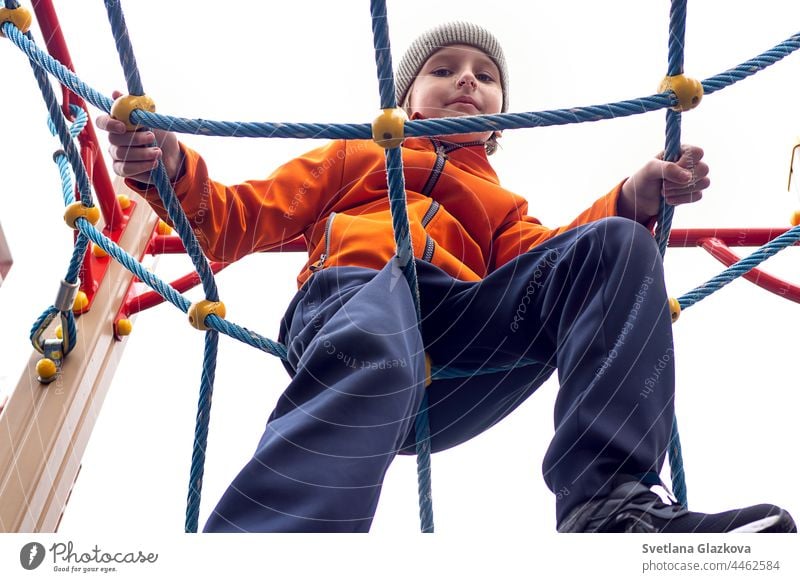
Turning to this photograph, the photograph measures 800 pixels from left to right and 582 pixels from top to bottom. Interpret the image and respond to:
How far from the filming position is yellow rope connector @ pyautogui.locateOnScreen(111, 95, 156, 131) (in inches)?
37.8

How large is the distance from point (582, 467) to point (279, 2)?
1.13 meters

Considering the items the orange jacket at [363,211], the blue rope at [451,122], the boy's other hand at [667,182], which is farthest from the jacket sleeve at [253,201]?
the boy's other hand at [667,182]

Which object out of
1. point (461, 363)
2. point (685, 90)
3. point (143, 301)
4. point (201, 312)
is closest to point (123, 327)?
point (143, 301)

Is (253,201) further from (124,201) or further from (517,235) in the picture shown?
(124,201)

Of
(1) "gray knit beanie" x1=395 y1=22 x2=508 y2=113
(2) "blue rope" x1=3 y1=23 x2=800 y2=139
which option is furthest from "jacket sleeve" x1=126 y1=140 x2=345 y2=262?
(1) "gray knit beanie" x1=395 y1=22 x2=508 y2=113

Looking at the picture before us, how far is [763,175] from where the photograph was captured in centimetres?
178

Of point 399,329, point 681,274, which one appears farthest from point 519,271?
point 681,274

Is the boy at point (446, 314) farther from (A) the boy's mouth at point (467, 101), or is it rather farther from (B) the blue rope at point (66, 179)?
(B) the blue rope at point (66, 179)

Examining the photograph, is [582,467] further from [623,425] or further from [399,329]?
[399,329]

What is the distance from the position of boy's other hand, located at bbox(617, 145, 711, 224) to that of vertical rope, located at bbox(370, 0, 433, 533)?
0.22 meters

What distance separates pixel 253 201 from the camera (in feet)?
3.79

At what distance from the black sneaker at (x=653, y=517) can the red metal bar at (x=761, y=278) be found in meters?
0.88

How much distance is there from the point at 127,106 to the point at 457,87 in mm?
474

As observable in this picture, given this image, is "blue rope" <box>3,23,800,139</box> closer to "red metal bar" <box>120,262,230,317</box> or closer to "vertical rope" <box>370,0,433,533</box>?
"vertical rope" <box>370,0,433,533</box>
